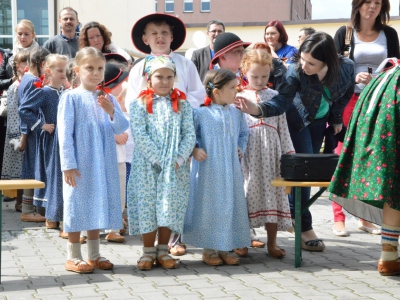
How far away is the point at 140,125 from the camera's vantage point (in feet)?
17.2

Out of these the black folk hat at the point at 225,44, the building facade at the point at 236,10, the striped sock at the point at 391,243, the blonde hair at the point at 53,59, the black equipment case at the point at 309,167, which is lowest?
the striped sock at the point at 391,243

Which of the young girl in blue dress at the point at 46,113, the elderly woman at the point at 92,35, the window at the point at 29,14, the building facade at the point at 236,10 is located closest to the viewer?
the young girl in blue dress at the point at 46,113

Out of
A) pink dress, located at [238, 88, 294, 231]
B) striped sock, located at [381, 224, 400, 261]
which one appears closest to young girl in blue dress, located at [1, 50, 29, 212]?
pink dress, located at [238, 88, 294, 231]

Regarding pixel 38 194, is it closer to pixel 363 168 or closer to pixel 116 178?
pixel 116 178

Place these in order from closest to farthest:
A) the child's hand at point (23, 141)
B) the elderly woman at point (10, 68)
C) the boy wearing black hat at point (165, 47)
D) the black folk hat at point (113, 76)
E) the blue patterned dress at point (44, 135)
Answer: the boy wearing black hat at point (165, 47)
the black folk hat at point (113, 76)
the blue patterned dress at point (44, 135)
the child's hand at point (23, 141)
the elderly woman at point (10, 68)

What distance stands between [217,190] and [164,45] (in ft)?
4.39

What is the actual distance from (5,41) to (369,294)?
41.6 feet

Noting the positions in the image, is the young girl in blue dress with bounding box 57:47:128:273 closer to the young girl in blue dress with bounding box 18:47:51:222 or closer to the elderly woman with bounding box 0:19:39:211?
the young girl in blue dress with bounding box 18:47:51:222

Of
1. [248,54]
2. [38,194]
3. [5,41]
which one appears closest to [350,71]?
[248,54]

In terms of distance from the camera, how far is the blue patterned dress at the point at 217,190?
535 centimetres

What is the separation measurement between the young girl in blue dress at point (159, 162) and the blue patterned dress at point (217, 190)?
0.15 m

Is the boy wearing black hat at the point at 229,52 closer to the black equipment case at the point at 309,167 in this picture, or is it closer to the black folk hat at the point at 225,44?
the black folk hat at the point at 225,44

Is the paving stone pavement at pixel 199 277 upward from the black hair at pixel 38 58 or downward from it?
downward

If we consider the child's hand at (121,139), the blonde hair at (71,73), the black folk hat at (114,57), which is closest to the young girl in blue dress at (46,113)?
the black folk hat at (114,57)
